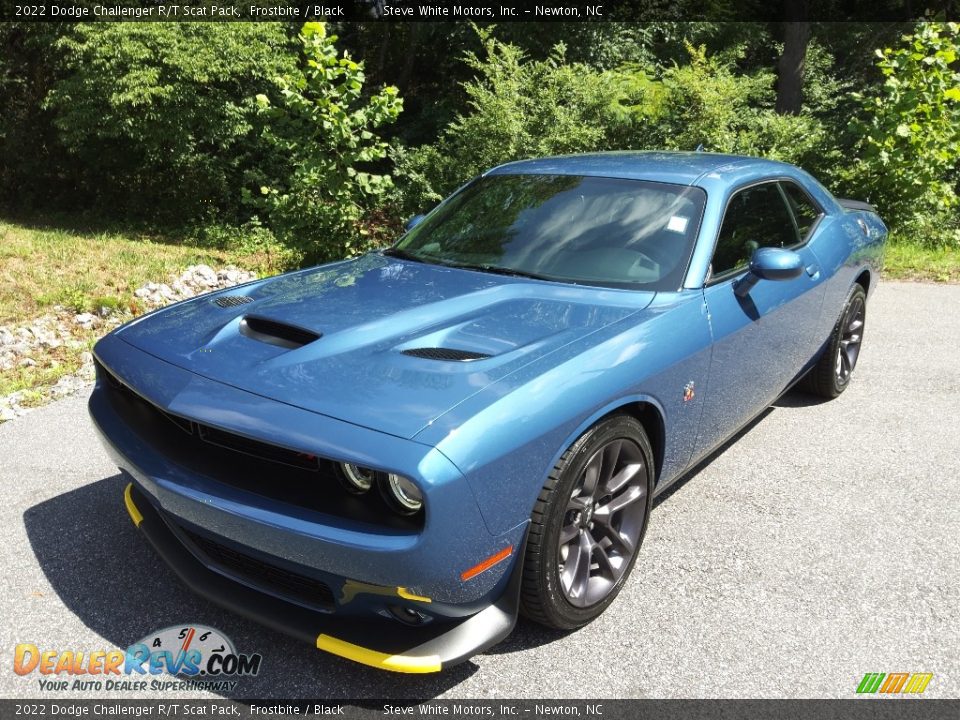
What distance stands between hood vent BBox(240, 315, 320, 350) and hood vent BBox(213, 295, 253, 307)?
0.30m

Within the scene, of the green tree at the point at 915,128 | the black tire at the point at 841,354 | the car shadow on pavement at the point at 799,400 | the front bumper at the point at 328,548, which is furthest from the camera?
the green tree at the point at 915,128

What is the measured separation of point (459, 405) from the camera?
2.21 meters

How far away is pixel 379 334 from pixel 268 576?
0.86 meters

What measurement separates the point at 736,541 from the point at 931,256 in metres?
7.67

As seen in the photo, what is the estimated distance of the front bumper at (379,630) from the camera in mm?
2199

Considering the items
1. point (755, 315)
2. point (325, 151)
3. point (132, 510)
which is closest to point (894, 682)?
point (755, 315)

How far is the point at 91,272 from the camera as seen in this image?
7.52 m

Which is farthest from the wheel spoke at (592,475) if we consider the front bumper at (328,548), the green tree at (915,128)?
the green tree at (915,128)

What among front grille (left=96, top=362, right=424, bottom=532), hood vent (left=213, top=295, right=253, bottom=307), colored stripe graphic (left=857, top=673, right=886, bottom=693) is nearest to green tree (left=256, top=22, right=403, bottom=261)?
hood vent (left=213, top=295, right=253, bottom=307)

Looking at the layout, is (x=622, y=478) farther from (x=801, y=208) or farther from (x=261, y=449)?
(x=801, y=208)

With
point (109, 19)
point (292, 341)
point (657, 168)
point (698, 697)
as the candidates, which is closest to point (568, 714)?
point (698, 697)

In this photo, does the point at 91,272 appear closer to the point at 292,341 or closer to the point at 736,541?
the point at 292,341

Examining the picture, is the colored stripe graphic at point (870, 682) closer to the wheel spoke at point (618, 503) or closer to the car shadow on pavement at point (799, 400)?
the wheel spoke at point (618, 503)

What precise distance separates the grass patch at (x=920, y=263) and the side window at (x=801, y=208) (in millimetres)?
4360
